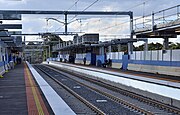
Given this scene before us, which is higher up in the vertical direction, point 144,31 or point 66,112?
point 144,31

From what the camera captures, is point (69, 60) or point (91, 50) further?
point (69, 60)

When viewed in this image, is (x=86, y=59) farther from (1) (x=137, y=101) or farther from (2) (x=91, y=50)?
(1) (x=137, y=101)

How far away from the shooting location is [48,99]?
17875mm

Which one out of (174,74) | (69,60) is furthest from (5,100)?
(69,60)

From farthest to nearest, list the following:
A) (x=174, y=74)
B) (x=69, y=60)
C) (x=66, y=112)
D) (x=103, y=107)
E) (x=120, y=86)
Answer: (x=69, y=60), (x=174, y=74), (x=120, y=86), (x=103, y=107), (x=66, y=112)

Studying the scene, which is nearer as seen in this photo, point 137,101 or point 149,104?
point 149,104

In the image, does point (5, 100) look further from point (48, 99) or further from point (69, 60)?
point (69, 60)

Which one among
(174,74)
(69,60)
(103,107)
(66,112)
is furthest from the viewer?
(69,60)

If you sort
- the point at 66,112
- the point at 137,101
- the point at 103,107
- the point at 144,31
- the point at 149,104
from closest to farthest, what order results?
the point at 66,112 → the point at 103,107 → the point at 149,104 → the point at 137,101 → the point at 144,31

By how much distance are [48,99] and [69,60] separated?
80382 millimetres

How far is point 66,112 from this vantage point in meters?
13.8

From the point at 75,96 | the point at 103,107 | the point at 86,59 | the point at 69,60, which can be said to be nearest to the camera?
the point at 103,107

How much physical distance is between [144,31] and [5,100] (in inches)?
608

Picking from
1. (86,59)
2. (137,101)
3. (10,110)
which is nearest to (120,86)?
(137,101)
